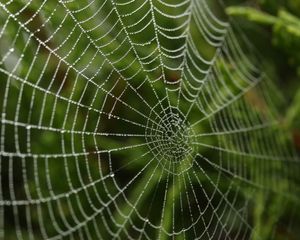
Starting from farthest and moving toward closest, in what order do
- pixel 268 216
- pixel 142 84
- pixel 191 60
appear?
pixel 268 216
pixel 191 60
pixel 142 84

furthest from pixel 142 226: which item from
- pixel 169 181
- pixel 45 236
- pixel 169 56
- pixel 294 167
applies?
pixel 294 167

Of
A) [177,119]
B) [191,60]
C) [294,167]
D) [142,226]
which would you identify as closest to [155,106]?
[177,119]

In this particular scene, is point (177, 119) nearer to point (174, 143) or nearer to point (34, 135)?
point (174, 143)

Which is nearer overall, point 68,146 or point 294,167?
point 68,146

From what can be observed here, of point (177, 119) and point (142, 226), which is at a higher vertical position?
point (177, 119)

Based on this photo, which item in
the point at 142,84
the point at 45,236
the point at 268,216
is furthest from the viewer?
the point at 268,216

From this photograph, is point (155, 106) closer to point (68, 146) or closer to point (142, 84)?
point (142, 84)

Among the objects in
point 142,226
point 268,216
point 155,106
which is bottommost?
point 268,216
